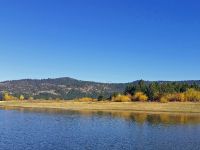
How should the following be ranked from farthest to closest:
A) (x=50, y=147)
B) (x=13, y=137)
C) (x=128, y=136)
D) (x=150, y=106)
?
(x=150, y=106)
(x=128, y=136)
(x=13, y=137)
(x=50, y=147)

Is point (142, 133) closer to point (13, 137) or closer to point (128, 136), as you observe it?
point (128, 136)

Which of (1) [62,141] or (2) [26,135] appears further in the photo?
(2) [26,135]

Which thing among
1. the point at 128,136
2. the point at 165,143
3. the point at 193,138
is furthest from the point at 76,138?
the point at 193,138

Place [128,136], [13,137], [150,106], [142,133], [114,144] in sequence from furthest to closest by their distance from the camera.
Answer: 1. [150,106]
2. [142,133]
3. [128,136]
4. [13,137]
5. [114,144]

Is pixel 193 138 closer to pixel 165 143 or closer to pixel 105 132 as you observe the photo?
pixel 165 143

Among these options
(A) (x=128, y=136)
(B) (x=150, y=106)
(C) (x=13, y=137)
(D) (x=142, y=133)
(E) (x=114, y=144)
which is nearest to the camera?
(E) (x=114, y=144)

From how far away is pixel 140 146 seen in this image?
59250 mm

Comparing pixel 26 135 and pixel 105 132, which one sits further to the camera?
pixel 105 132

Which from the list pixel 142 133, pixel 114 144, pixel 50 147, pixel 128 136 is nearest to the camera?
pixel 50 147

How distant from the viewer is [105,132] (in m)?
76.8

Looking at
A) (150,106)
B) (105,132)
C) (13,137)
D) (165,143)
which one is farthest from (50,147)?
(150,106)

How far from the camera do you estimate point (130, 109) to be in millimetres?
176500

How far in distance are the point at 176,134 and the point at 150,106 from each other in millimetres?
100911

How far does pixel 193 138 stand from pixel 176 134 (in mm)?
6271
